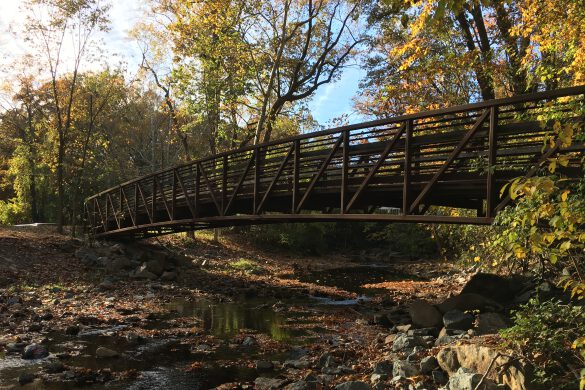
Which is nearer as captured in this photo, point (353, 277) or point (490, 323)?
point (490, 323)

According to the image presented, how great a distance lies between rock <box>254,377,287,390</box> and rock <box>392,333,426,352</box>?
6.80 ft

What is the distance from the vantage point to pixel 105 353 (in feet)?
25.1

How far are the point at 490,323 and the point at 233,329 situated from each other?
5.18 m

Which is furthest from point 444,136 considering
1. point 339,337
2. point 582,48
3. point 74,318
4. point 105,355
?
point 74,318

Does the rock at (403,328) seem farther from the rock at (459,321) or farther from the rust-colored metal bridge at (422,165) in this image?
the rust-colored metal bridge at (422,165)

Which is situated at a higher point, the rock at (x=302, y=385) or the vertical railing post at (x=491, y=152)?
the vertical railing post at (x=491, y=152)

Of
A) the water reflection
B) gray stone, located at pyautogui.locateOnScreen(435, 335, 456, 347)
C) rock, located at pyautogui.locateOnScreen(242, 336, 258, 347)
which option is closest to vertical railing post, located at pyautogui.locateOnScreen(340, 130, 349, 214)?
the water reflection

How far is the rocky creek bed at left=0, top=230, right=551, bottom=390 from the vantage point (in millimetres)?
6246

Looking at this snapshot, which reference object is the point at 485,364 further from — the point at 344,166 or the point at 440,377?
the point at 344,166

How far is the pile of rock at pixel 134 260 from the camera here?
1772 centimetres

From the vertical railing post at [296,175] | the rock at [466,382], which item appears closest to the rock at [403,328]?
the vertical railing post at [296,175]

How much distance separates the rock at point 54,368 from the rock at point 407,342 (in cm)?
507

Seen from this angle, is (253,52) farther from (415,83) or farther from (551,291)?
(551,291)

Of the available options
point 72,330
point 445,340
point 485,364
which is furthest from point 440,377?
point 72,330
